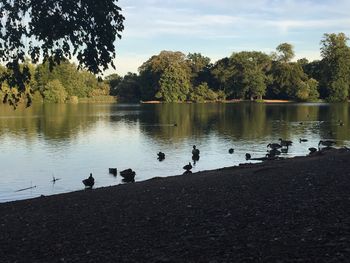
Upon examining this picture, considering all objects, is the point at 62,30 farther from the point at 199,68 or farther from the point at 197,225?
the point at 199,68

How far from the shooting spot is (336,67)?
5782 inches

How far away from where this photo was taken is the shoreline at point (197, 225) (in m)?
7.60

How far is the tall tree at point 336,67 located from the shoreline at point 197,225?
465 feet

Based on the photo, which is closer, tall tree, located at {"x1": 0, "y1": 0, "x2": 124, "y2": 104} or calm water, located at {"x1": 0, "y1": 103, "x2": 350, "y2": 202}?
tall tree, located at {"x1": 0, "y1": 0, "x2": 124, "y2": 104}

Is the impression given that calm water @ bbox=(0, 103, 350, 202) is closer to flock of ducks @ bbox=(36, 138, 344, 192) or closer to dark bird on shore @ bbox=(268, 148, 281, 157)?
flock of ducks @ bbox=(36, 138, 344, 192)

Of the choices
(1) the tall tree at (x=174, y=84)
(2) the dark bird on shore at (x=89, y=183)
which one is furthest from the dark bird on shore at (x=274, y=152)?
(1) the tall tree at (x=174, y=84)

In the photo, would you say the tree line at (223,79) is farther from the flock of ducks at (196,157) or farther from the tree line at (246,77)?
the flock of ducks at (196,157)

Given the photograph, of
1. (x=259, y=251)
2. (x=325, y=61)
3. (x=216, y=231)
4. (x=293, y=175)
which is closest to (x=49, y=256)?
(x=216, y=231)

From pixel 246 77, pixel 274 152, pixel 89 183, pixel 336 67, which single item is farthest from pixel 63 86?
pixel 89 183

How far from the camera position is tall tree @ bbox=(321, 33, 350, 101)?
146m

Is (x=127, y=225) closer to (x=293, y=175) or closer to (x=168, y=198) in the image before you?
(x=168, y=198)

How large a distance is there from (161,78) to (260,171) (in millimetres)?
149398

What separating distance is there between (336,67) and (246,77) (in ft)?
95.5

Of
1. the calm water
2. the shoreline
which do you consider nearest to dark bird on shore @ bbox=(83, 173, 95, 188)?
the calm water
